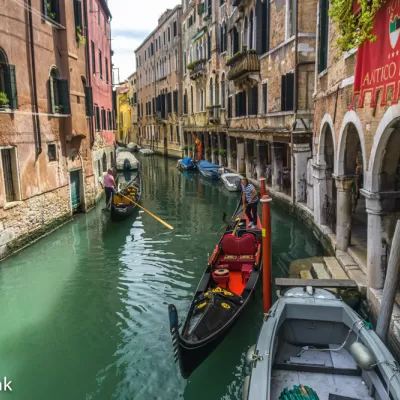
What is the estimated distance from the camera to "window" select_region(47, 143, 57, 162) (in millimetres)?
11266

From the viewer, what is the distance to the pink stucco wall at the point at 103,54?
16.1m

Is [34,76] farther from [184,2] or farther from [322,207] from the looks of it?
[184,2]

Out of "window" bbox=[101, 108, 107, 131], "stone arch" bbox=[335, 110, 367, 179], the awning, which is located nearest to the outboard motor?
"window" bbox=[101, 108, 107, 131]

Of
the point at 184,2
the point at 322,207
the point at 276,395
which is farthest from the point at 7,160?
the point at 184,2

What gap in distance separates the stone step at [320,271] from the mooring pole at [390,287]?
2455 millimetres

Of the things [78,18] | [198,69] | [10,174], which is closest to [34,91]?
[10,174]

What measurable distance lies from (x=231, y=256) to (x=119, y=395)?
3390 mm

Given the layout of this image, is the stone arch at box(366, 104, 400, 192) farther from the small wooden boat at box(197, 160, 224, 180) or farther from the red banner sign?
the small wooden boat at box(197, 160, 224, 180)

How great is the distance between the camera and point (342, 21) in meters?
5.61

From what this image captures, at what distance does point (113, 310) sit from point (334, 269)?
12.2 ft

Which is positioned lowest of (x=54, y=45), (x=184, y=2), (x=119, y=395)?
(x=119, y=395)

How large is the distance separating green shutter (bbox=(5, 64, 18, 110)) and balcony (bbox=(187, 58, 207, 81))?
56.1 feet

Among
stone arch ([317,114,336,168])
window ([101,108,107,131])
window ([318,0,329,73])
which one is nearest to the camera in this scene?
window ([318,0,329,73])

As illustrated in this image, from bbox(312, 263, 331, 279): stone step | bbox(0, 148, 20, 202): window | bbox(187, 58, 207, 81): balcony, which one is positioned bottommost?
bbox(312, 263, 331, 279): stone step
